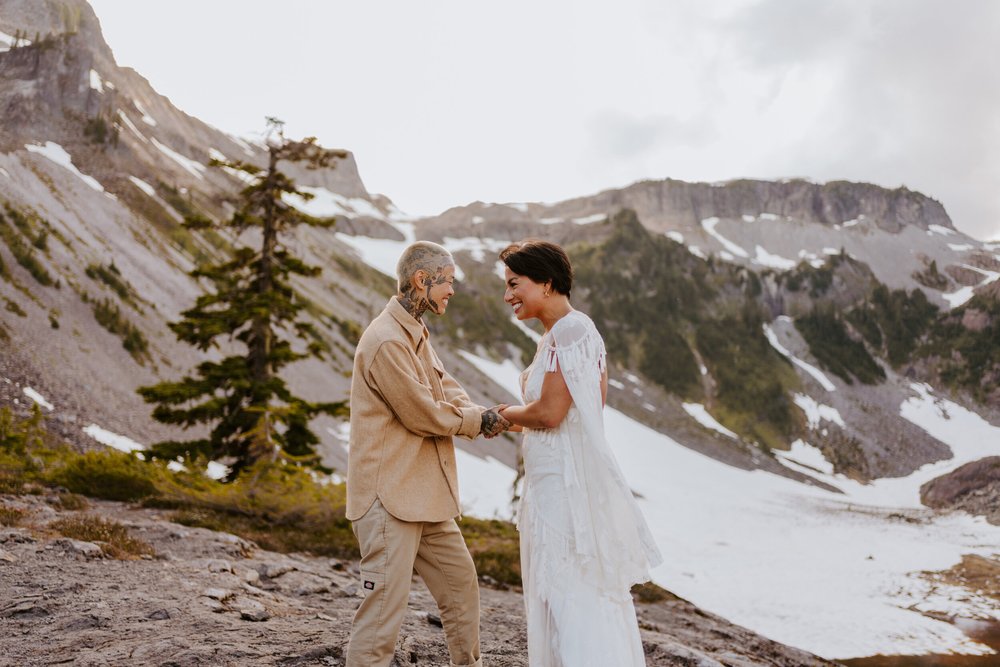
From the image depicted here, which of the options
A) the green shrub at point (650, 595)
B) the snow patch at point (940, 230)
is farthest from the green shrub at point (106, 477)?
the snow patch at point (940, 230)

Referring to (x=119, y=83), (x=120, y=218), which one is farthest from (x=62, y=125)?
(x=119, y=83)

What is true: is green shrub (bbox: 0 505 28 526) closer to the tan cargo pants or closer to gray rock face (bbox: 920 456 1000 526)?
the tan cargo pants

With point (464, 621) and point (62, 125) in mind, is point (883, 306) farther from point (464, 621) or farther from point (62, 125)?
point (464, 621)

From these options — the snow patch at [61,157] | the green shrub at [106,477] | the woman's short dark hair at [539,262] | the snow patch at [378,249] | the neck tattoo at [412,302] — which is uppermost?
the snow patch at [378,249]

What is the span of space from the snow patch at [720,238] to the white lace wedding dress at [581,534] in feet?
553

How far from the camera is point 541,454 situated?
13.1 ft

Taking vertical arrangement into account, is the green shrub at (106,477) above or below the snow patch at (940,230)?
below

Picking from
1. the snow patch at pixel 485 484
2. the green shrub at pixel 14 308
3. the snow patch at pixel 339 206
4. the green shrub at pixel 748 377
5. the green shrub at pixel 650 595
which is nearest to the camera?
the green shrub at pixel 650 595

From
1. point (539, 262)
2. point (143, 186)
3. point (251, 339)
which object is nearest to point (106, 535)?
point (539, 262)

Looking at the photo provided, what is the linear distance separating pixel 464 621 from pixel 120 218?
4917 cm

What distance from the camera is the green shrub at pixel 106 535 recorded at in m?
7.41

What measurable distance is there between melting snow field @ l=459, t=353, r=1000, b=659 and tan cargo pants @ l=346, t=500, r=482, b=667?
14.8 m

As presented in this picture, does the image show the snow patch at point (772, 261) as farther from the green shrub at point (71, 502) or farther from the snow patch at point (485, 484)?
the green shrub at point (71, 502)

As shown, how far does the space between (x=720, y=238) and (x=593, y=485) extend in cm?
17741
